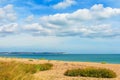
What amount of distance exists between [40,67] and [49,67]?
2.93 feet

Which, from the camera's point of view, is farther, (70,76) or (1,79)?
(70,76)

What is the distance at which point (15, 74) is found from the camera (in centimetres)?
1207

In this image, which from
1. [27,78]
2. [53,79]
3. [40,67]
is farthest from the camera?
[40,67]

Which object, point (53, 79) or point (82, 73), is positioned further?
point (82, 73)

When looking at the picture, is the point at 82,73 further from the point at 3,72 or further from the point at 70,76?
the point at 3,72

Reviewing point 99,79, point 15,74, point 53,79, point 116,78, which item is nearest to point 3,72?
point 15,74

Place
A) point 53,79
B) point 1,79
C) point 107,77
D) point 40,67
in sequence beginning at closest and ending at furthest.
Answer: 1. point 1,79
2. point 53,79
3. point 107,77
4. point 40,67

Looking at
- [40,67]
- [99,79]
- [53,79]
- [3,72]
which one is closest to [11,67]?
[3,72]

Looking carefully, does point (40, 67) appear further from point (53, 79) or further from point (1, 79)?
point (1, 79)

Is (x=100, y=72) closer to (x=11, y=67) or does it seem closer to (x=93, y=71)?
(x=93, y=71)

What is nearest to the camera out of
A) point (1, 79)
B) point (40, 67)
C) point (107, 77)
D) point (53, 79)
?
point (1, 79)

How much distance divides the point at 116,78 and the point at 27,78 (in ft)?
25.0

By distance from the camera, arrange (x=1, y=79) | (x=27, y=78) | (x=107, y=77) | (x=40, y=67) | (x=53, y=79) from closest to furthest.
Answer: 1. (x=1, y=79)
2. (x=27, y=78)
3. (x=53, y=79)
4. (x=107, y=77)
5. (x=40, y=67)

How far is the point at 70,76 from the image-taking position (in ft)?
63.4
